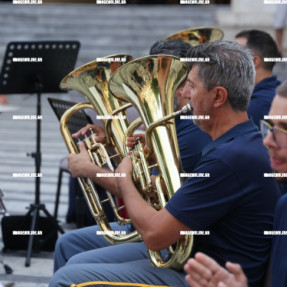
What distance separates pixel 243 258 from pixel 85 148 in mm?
1156

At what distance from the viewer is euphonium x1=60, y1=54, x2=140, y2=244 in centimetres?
326

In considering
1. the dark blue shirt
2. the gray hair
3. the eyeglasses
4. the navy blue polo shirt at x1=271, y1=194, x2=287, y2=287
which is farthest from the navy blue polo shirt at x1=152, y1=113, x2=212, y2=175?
the eyeglasses

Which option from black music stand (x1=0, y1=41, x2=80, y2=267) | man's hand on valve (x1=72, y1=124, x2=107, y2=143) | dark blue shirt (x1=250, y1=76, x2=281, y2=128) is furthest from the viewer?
black music stand (x1=0, y1=41, x2=80, y2=267)

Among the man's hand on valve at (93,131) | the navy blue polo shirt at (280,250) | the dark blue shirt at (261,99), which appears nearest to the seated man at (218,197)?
the navy blue polo shirt at (280,250)

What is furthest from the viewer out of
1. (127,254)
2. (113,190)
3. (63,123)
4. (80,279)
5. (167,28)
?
(167,28)

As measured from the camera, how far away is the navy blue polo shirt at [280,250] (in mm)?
2094

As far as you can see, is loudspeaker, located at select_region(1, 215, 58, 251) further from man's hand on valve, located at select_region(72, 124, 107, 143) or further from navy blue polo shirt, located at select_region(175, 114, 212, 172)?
navy blue polo shirt, located at select_region(175, 114, 212, 172)

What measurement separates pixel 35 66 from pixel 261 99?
61.6 inches

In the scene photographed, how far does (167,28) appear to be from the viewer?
1223 centimetres

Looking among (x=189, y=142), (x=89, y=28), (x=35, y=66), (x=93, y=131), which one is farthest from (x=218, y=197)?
(x=89, y=28)

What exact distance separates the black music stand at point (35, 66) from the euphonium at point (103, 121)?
108 cm

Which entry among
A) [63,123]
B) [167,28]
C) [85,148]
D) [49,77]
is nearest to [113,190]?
[85,148]

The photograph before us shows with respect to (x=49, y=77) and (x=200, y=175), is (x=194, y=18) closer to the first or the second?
(x=49, y=77)

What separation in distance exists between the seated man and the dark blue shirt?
1345 mm
